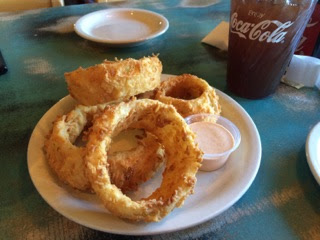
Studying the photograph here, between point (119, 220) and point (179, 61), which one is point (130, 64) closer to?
point (119, 220)

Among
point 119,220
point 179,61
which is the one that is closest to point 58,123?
point 119,220

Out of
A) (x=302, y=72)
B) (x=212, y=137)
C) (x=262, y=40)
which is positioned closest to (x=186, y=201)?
(x=212, y=137)

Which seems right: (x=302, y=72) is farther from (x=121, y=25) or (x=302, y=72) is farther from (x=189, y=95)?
(x=121, y=25)

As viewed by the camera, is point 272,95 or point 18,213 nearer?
point 18,213

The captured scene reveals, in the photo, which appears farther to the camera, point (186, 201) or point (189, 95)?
point (189, 95)

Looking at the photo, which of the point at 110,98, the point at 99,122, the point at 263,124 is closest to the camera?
the point at 99,122

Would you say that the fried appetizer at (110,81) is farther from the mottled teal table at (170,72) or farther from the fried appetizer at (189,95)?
the mottled teal table at (170,72)

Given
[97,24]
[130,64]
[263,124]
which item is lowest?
[263,124]
